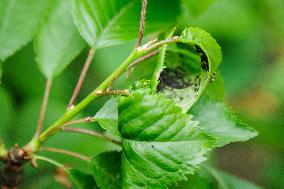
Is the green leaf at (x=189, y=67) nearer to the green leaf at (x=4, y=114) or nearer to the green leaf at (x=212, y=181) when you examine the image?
the green leaf at (x=212, y=181)

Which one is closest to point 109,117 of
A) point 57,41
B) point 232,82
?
point 57,41

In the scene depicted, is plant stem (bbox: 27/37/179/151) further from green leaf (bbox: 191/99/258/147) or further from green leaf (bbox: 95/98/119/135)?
green leaf (bbox: 191/99/258/147)

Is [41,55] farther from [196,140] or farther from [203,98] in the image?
[196,140]

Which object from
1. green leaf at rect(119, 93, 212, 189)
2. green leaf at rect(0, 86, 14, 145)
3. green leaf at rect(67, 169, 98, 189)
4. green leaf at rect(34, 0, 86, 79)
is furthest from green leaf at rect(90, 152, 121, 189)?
green leaf at rect(0, 86, 14, 145)

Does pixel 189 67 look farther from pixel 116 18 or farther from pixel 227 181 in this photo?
pixel 227 181

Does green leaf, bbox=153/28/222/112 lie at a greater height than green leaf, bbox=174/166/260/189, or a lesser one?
greater

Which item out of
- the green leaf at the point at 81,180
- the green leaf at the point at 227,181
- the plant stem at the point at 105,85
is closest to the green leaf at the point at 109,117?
the plant stem at the point at 105,85

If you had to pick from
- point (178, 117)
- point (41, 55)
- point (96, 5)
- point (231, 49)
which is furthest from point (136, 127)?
point (231, 49)
